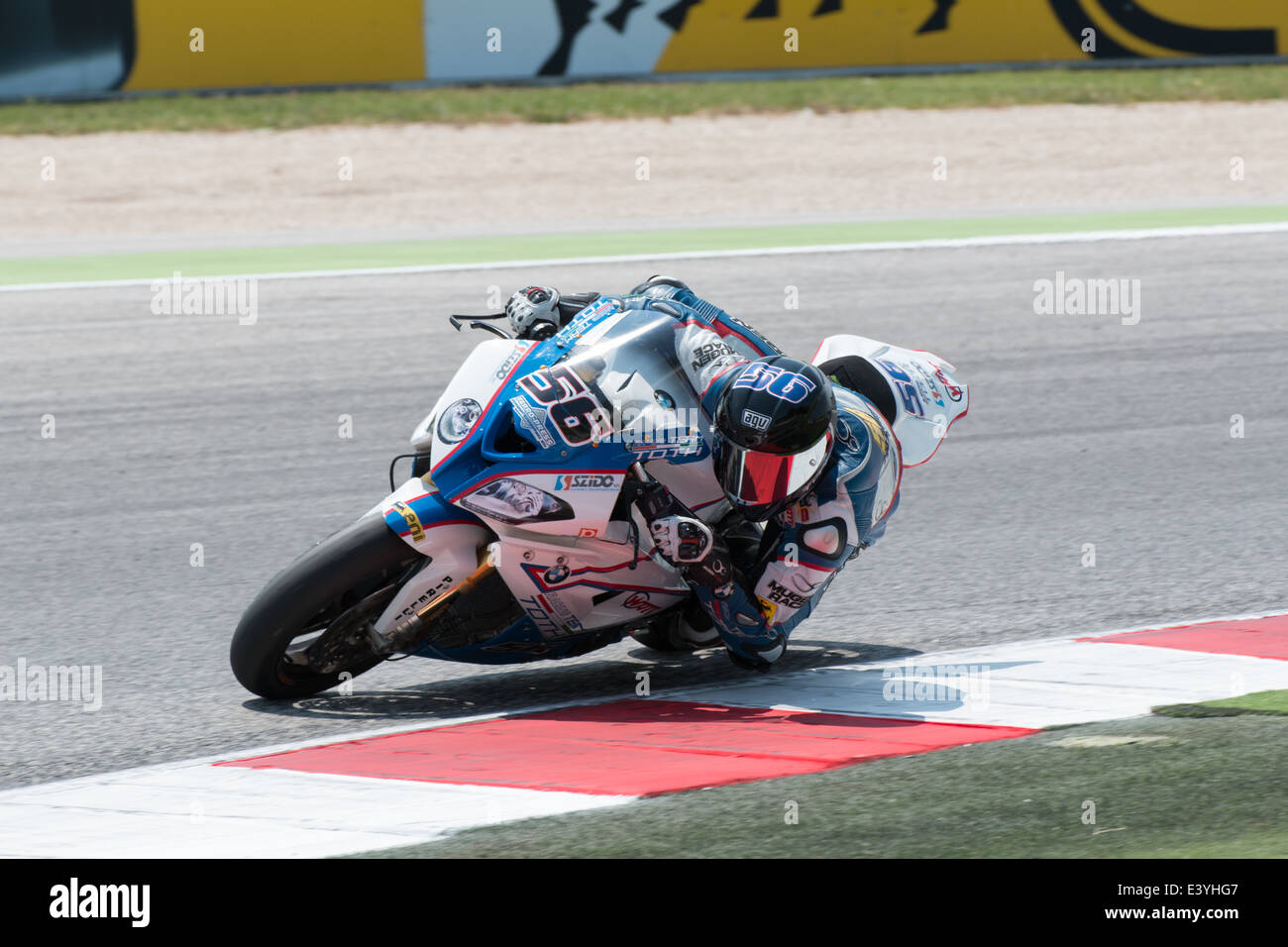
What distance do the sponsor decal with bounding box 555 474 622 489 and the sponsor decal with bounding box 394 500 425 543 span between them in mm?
436

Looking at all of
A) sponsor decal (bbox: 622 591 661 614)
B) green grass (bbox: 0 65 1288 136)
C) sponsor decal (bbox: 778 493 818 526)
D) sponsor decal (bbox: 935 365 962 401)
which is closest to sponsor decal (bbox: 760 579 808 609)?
sponsor decal (bbox: 778 493 818 526)

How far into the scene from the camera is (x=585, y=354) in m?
6.24

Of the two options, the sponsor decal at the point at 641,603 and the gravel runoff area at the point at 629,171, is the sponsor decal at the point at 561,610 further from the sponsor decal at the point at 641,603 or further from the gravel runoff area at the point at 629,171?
the gravel runoff area at the point at 629,171

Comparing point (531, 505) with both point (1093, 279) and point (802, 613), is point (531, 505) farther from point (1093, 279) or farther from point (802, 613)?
point (1093, 279)

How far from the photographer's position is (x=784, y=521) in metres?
6.43

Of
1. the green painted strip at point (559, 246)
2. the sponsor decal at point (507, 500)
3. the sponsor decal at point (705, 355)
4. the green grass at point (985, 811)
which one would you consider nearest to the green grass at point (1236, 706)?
the green grass at point (985, 811)

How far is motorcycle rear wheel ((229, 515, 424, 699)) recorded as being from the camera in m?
6.06

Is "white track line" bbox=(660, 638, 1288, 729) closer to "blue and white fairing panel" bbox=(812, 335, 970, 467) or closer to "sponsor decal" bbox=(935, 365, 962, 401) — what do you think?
"blue and white fairing panel" bbox=(812, 335, 970, 467)

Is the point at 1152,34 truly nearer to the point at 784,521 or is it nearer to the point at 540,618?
the point at 784,521

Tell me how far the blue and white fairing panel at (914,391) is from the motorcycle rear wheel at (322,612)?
1.68m

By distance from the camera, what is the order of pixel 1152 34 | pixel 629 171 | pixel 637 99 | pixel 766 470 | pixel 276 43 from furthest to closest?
pixel 1152 34 → pixel 637 99 → pixel 276 43 → pixel 629 171 → pixel 766 470

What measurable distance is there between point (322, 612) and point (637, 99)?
22.8 metres

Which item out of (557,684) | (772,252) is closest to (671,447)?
(557,684)
